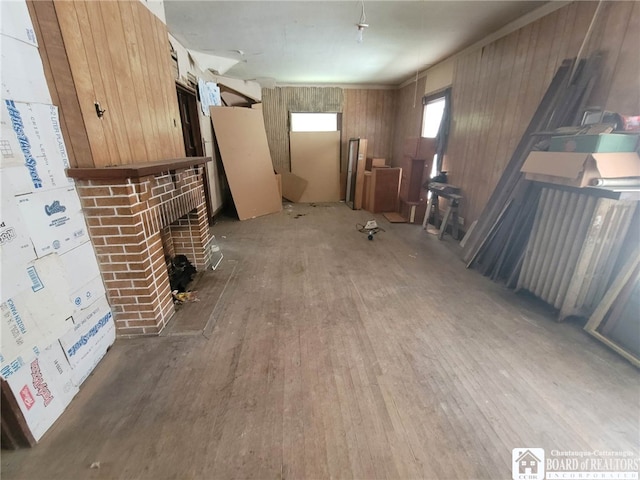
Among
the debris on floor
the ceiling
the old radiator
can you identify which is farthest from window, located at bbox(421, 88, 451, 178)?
the debris on floor

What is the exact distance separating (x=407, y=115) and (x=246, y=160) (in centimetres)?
358

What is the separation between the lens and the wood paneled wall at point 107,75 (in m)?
1.45

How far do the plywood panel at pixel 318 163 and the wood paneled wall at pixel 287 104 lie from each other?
0.40 m

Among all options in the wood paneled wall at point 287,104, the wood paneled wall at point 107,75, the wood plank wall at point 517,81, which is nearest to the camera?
the wood paneled wall at point 107,75

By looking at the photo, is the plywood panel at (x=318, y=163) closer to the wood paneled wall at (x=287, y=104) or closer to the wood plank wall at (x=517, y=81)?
the wood paneled wall at (x=287, y=104)

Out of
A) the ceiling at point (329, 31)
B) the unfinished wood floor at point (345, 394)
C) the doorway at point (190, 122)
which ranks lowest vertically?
the unfinished wood floor at point (345, 394)

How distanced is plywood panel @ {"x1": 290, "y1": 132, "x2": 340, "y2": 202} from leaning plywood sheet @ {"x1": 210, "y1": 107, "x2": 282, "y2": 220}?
4.06 feet

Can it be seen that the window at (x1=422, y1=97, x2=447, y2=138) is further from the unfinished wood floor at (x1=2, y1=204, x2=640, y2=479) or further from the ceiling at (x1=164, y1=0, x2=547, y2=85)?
the unfinished wood floor at (x1=2, y1=204, x2=640, y2=479)

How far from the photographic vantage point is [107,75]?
1730 mm

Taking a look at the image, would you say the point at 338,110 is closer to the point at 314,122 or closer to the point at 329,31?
the point at 314,122

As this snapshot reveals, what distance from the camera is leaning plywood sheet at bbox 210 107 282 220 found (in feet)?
15.6

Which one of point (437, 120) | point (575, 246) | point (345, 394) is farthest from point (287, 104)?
point (345, 394)

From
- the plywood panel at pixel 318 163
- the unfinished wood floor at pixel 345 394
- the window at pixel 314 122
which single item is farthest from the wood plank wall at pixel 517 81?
the window at pixel 314 122

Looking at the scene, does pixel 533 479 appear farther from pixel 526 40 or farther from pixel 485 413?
pixel 526 40
